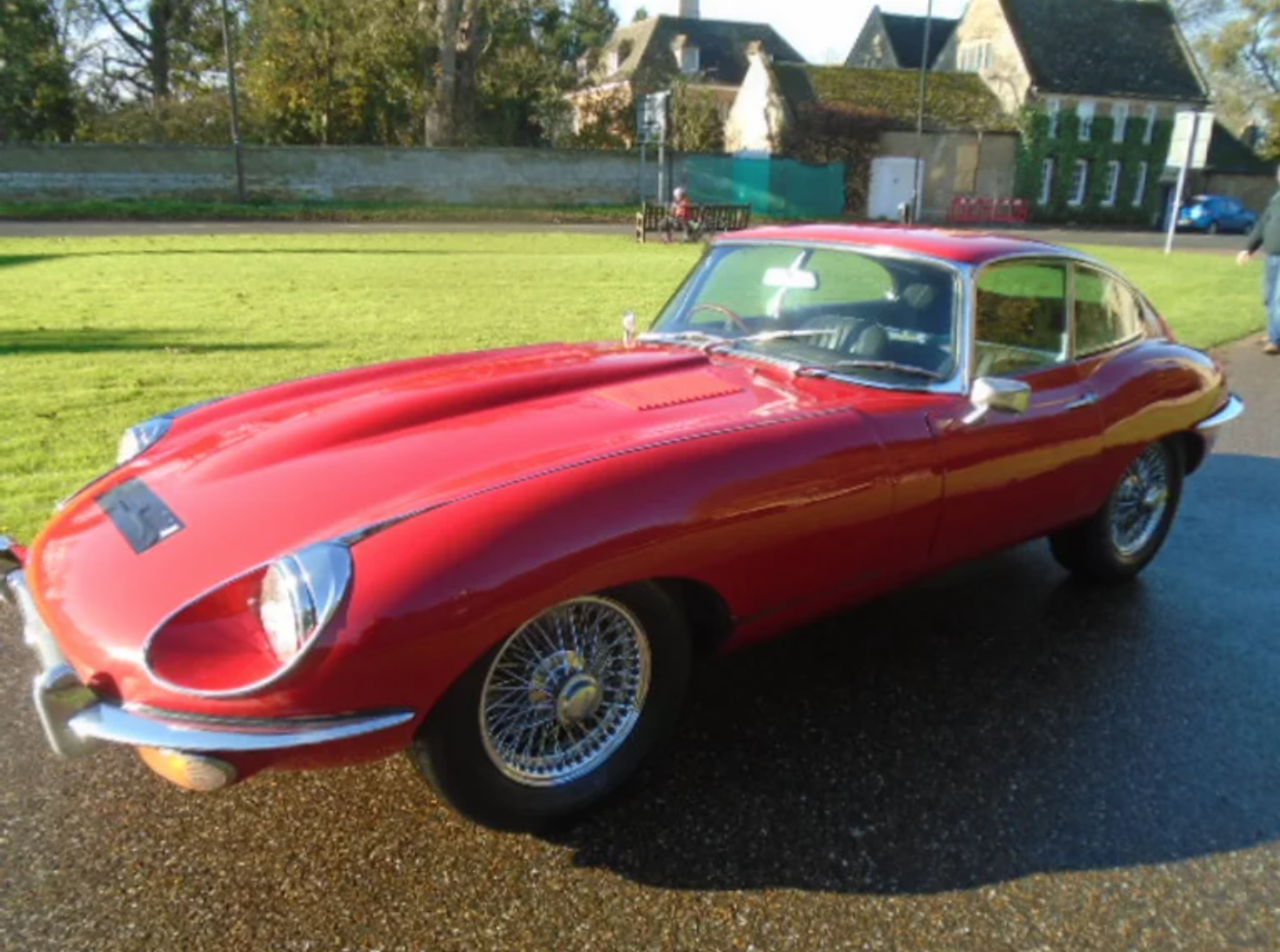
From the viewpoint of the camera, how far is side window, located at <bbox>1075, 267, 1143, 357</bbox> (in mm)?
3855

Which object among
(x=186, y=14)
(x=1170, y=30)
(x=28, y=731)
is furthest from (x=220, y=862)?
(x=1170, y=30)

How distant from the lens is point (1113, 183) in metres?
43.2

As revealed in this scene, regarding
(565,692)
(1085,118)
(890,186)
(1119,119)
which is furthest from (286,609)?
(1119,119)

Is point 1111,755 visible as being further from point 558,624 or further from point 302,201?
point 302,201

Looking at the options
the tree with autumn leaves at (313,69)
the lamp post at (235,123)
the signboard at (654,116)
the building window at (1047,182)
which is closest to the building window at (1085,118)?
the building window at (1047,182)

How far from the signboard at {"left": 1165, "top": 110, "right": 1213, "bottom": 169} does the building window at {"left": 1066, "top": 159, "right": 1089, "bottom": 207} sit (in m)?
24.9

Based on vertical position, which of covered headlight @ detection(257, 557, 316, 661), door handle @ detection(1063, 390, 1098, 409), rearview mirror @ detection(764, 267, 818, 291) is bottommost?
covered headlight @ detection(257, 557, 316, 661)

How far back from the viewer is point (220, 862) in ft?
7.67

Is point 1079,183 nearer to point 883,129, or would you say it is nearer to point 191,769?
point 883,129

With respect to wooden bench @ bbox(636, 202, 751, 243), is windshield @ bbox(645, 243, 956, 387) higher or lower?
higher

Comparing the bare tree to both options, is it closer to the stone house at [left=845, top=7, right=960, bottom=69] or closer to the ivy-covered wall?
the ivy-covered wall

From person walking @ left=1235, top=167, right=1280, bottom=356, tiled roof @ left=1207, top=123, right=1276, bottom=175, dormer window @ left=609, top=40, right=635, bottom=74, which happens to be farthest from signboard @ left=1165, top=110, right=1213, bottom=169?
dormer window @ left=609, top=40, right=635, bottom=74

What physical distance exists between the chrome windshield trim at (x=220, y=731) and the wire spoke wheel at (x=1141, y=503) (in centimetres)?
330

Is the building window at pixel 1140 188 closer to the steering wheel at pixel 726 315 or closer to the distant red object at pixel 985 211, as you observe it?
the distant red object at pixel 985 211
